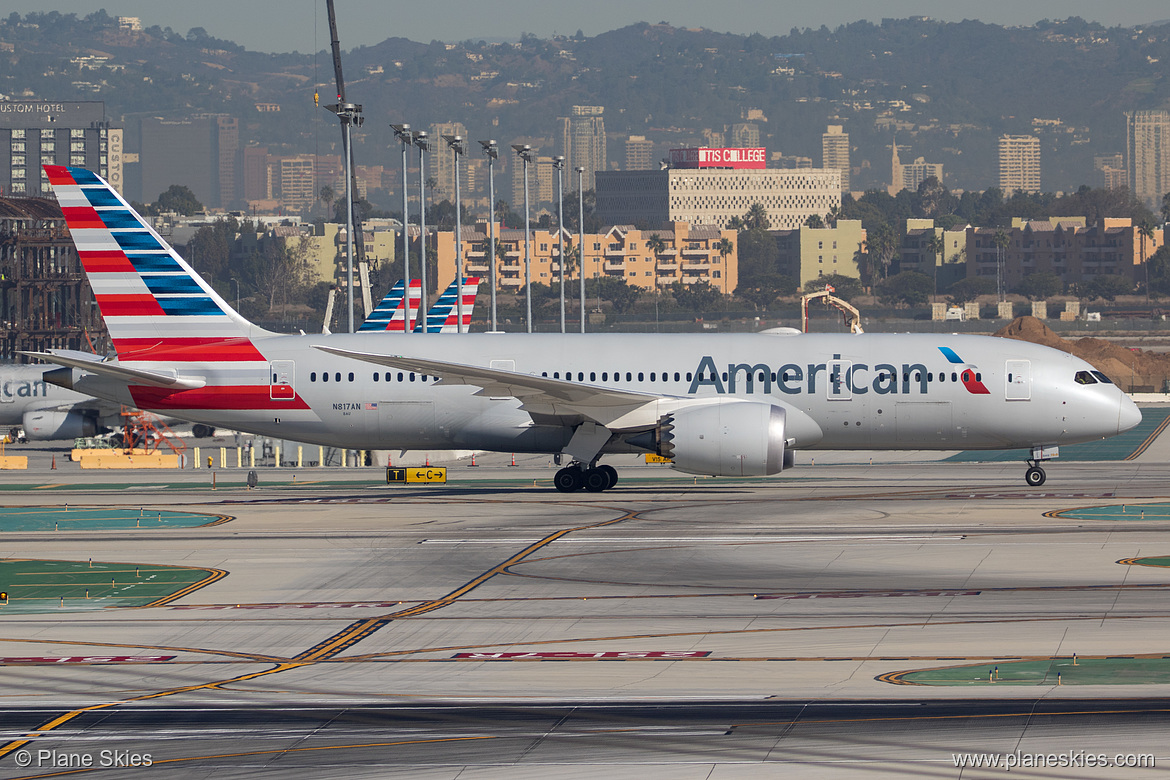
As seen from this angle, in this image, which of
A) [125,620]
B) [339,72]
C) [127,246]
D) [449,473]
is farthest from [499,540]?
[339,72]

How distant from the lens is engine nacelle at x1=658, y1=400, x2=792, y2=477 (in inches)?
1544

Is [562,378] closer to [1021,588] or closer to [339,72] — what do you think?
[1021,588]

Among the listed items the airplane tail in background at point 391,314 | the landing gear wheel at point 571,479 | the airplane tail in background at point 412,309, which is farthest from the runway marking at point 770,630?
the airplane tail in background at point 412,309

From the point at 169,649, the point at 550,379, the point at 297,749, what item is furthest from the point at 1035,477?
the point at 297,749

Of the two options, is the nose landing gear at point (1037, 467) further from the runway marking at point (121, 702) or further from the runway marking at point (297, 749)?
the runway marking at point (297, 749)

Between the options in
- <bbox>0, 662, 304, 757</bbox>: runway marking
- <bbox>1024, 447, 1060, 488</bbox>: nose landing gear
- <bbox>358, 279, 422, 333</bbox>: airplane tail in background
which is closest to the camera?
<bbox>0, 662, 304, 757</bbox>: runway marking

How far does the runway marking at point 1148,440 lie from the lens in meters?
59.0

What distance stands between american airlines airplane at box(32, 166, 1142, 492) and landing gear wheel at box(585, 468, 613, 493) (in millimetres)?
52

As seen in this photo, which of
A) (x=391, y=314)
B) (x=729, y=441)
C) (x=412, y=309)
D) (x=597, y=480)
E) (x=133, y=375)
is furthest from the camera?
(x=412, y=309)

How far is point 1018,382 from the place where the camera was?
41.7m

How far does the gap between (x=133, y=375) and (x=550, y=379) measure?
12102 mm

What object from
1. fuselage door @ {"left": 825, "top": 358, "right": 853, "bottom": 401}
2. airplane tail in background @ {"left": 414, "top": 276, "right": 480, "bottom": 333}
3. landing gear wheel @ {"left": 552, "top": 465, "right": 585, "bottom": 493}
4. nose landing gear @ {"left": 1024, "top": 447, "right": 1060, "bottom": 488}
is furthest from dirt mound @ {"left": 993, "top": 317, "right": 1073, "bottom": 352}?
landing gear wheel @ {"left": 552, "top": 465, "right": 585, "bottom": 493}

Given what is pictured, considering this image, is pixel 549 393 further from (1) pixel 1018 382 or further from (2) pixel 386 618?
(2) pixel 386 618

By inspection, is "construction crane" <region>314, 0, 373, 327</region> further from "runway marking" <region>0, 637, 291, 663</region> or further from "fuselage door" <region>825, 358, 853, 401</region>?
"runway marking" <region>0, 637, 291, 663</region>
